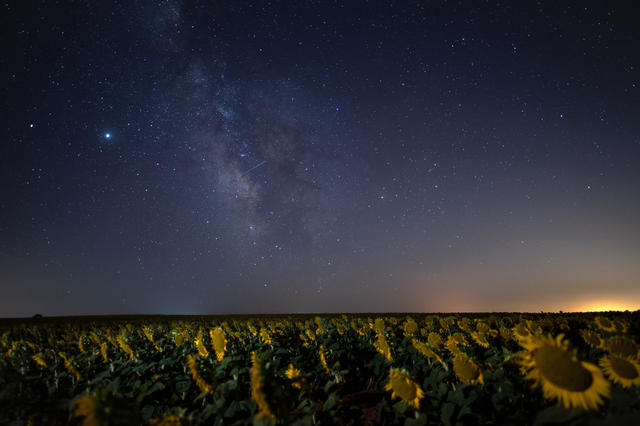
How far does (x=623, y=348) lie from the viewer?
325cm

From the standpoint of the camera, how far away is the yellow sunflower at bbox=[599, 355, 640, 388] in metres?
2.89

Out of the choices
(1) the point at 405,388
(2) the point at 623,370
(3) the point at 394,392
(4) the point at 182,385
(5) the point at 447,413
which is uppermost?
(2) the point at 623,370

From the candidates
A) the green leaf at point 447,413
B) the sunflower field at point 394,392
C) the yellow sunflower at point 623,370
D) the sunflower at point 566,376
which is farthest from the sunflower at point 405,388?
the yellow sunflower at point 623,370

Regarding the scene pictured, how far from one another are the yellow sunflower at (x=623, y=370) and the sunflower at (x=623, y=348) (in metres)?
0.13

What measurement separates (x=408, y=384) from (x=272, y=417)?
1635 mm

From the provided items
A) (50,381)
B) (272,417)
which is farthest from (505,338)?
(50,381)

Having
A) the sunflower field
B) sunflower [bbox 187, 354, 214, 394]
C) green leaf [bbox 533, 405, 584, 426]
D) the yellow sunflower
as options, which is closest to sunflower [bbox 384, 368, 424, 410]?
the sunflower field

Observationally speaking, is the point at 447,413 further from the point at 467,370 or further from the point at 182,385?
the point at 182,385

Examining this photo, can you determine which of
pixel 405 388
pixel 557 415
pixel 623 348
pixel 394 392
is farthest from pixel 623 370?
pixel 394 392

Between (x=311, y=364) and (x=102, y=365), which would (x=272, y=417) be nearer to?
(x=311, y=364)

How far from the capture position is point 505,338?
648cm

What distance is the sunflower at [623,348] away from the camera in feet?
10.4

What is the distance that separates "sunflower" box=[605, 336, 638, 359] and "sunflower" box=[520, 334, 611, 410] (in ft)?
3.80

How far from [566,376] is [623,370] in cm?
111
